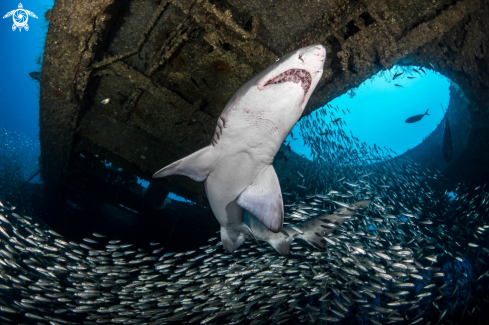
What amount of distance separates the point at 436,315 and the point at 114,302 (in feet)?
27.6

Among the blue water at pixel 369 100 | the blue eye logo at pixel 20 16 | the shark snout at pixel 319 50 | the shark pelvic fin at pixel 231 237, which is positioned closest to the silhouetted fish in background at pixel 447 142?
the shark pelvic fin at pixel 231 237

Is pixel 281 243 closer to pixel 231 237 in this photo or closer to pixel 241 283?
pixel 231 237

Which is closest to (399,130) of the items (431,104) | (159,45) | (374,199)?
(431,104)

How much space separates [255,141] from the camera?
2.86 metres

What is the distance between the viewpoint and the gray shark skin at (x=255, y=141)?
7.29 ft

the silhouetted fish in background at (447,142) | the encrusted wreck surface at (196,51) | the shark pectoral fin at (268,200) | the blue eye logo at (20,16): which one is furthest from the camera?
the blue eye logo at (20,16)

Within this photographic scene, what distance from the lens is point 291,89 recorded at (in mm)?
2297

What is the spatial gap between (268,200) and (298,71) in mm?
1800

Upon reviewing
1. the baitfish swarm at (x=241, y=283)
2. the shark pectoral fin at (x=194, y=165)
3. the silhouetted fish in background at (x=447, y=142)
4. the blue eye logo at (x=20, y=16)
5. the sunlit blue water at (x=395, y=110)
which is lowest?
the baitfish swarm at (x=241, y=283)

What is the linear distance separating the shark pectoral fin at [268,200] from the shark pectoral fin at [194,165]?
0.75 meters

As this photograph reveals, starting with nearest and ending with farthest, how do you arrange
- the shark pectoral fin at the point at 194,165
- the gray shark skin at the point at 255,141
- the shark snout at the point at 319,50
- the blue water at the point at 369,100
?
the shark snout at the point at 319,50 → the gray shark skin at the point at 255,141 → the shark pectoral fin at the point at 194,165 → the blue water at the point at 369,100

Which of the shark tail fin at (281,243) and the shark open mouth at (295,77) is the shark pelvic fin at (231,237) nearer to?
the shark tail fin at (281,243)

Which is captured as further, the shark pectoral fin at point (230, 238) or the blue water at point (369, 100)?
the blue water at point (369, 100)

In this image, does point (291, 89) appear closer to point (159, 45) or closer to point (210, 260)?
point (159, 45)
